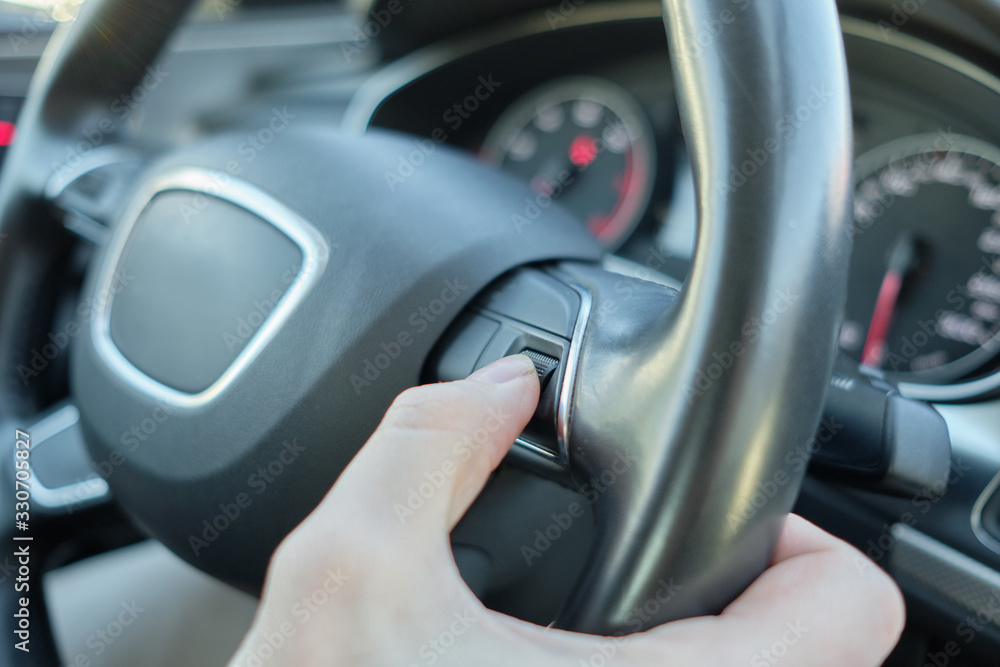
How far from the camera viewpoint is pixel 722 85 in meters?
0.37

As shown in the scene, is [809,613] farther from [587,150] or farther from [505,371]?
[587,150]

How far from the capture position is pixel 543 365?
0.47m

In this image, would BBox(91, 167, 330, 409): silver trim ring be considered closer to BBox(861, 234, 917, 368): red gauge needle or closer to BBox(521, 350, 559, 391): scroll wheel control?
BBox(521, 350, 559, 391): scroll wheel control

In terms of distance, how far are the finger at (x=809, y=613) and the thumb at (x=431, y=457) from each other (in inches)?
4.6

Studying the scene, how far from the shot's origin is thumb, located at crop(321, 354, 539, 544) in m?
0.36

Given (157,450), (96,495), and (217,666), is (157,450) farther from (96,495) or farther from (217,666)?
(217,666)

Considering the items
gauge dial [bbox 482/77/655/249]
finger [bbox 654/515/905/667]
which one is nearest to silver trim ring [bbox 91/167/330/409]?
finger [bbox 654/515/905/667]

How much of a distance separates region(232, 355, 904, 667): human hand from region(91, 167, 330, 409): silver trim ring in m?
0.22

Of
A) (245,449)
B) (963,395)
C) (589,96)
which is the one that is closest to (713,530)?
(245,449)

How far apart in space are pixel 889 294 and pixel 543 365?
680mm

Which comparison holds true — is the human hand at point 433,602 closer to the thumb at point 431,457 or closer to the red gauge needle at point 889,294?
the thumb at point 431,457

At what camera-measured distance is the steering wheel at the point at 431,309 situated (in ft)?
1.16

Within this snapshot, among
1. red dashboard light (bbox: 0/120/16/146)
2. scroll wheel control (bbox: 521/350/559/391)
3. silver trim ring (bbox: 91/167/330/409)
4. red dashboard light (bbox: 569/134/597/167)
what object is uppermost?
red dashboard light (bbox: 569/134/597/167)

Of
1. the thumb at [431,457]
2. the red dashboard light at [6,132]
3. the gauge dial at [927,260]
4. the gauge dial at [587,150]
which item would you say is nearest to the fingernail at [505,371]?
the thumb at [431,457]
